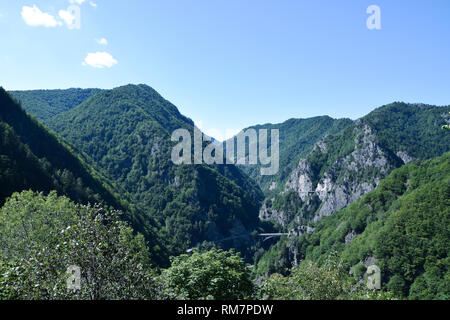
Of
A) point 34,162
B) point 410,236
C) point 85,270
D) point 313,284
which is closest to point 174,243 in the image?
point 34,162

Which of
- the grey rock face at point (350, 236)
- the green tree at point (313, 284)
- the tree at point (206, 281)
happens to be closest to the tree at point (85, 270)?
the tree at point (206, 281)

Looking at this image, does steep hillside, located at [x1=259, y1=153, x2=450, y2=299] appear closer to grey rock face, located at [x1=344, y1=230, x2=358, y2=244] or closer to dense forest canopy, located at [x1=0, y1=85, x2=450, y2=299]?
grey rock face, located at [x1=344, y1=230, x2=358, y2=244]

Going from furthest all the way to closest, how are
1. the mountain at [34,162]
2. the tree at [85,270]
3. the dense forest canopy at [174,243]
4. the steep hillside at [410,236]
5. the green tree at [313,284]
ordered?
Answer: the steep hillside at [410,236] → the mountain at [34,162] → the green tree at [313,284] → the dense forest canopy at [174,243] → the tree at [85,270]

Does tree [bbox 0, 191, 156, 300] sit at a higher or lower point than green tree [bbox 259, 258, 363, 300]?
higher

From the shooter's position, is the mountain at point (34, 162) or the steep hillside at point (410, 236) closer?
the mountain at point (34, 162)

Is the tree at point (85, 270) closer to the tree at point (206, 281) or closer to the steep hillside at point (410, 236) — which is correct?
the tree at point (206, 281)

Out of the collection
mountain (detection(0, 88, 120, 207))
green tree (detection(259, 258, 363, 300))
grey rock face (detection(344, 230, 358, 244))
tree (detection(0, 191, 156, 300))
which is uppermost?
mountain (detection(0, 88, 120, 207))

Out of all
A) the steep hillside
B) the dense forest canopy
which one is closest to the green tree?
the dense forest canopy

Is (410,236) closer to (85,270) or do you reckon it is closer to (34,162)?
(85,270)

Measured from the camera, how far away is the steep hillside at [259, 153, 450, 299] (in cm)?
8519

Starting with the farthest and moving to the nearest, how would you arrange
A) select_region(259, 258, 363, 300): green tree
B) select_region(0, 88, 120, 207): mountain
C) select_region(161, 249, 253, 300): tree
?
select_region(0, 88, 120, 207): mountain < select_region(259, 258, 363, 300): green tree < select_region(161, 249, 253, 300): tree

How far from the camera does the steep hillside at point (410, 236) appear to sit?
8519 centimetres

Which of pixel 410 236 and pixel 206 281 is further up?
pixel 206 281

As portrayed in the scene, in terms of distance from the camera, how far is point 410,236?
9562 centimetres
